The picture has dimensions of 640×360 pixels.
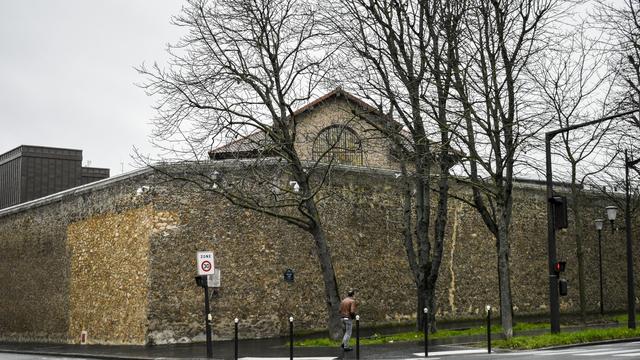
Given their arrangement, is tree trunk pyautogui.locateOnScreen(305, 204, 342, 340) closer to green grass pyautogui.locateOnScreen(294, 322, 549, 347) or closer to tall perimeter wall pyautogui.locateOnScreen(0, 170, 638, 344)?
green grass pyautogui.locateOnScreen(294, 322, 549, 347)

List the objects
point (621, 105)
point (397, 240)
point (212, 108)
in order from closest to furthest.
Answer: point (212, 108), point (621, 105), point (397, 240)

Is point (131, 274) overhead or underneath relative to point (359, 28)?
underneath

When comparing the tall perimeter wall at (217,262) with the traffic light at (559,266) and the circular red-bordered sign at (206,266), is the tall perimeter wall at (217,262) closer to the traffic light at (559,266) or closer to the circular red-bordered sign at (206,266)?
the circular red-bordered sign at (206,266)

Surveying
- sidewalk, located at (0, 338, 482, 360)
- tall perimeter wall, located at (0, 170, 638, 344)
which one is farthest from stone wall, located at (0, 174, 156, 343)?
sidewalk, located at (0, 338, 482, 360)

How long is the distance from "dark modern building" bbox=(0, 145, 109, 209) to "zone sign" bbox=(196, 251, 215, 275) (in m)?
25.1

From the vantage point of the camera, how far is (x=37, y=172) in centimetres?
4131

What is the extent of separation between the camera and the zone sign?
1877cm

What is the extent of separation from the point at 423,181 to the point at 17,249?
67.2 feet

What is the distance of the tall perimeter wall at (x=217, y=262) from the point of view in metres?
24.0

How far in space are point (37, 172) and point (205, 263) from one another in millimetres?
26046

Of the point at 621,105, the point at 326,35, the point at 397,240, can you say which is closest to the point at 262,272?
the point at 397,240

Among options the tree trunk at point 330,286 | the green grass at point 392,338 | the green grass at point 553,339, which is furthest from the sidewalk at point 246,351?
the green grass at point 553,339

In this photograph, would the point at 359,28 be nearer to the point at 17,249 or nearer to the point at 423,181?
the point at 423,181

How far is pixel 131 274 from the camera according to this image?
2444cm
